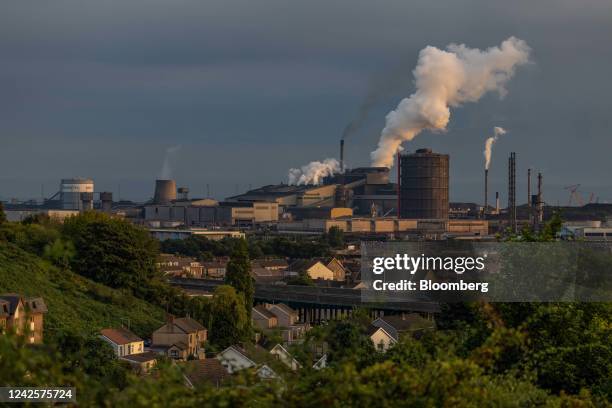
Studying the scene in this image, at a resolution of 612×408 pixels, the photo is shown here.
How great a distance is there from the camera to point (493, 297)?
15.0 m

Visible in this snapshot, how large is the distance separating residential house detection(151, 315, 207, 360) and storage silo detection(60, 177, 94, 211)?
107789 millimetres

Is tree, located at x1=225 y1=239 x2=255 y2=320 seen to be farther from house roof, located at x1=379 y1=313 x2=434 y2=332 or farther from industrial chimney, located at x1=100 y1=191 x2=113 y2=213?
industrial chimney, located at x1=100 y1=191 x2=113 y2=213

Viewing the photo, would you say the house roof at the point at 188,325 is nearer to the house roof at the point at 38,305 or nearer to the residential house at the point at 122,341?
the residential house at the point at 122,341

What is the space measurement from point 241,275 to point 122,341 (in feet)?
31.5

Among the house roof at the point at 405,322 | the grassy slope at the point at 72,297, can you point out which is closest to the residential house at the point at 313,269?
the house roof at the point at 405,322

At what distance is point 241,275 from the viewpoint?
39094 mm

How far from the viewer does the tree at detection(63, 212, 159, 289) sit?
3872 centimetres

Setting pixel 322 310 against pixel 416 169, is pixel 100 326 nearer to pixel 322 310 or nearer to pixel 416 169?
pixel 322 310

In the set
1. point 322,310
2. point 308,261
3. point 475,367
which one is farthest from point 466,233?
point 475,367

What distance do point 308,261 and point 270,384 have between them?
61679 millimetres

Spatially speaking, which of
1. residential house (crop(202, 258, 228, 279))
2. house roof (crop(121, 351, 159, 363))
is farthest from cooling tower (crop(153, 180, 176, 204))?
house roof (crop(121, 351, 159, 363))

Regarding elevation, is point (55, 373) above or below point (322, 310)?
above

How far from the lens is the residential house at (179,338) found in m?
30.8

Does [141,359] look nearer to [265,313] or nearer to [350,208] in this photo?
[265,313]
